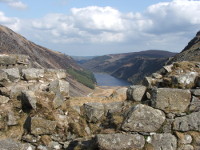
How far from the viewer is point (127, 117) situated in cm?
942

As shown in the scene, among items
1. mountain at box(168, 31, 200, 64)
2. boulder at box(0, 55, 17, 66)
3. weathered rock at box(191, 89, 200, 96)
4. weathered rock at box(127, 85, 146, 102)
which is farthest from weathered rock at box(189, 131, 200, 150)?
mountain at box(168, 31, 200, 64)

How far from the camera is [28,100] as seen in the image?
1072cm

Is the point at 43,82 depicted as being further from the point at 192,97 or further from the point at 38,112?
the point at 192,97

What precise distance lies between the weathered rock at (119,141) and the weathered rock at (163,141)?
39cm

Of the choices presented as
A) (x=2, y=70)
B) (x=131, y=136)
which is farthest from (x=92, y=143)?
(x=2, y=70)

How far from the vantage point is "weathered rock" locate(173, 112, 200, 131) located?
910 centimetres

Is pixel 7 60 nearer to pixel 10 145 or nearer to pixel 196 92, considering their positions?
pixel 10 145

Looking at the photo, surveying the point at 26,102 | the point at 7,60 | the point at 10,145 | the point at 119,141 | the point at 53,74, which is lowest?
the point at 10,145

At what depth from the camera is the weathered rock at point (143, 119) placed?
30.0ft

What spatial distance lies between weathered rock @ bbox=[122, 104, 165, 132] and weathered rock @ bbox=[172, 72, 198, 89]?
78.3 inches

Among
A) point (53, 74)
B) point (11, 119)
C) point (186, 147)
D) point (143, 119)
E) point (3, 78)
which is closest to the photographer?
point (186, 147)

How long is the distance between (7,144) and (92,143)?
10.2 ft

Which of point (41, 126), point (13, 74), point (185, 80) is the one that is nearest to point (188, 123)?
point (185, 80)

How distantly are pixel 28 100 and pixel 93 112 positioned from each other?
9.44 feet
